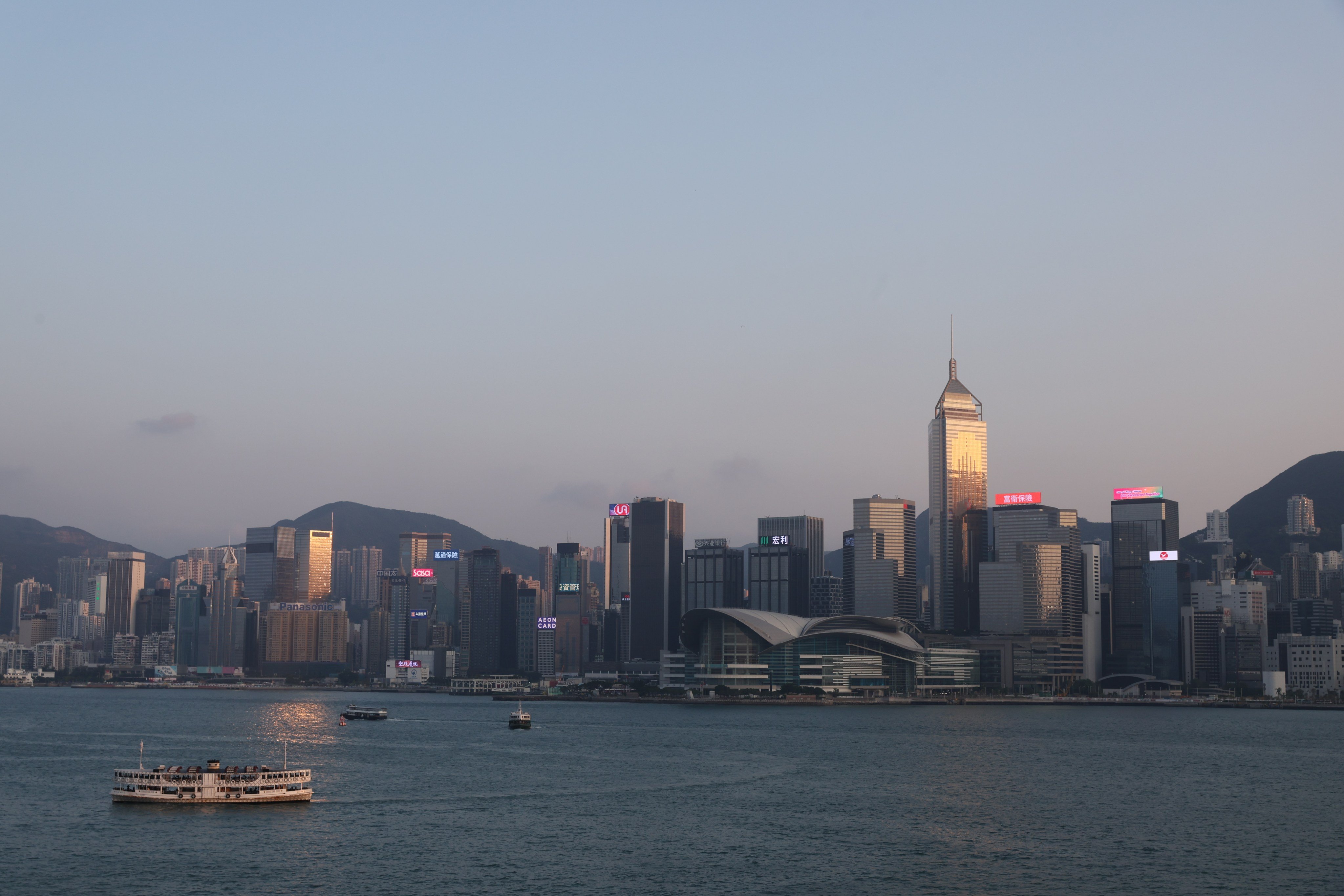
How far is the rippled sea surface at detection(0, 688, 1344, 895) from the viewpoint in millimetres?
64312

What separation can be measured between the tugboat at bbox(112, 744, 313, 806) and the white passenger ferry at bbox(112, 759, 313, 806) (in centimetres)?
2

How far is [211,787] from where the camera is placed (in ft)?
268

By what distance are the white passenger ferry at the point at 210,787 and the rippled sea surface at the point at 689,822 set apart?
3.20 feet

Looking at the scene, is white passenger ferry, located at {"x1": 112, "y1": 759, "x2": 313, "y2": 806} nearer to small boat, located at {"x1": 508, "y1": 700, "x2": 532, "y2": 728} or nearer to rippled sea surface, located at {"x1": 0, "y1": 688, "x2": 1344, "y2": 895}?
rippled sea surface, located at {"x1": 0, "y1": 688, "x2": 1344, "y2": 895}

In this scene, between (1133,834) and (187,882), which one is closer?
(187,882)

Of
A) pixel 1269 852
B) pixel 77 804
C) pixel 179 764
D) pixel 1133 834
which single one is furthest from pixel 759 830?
pixel 179 764

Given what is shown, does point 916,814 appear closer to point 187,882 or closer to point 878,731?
point 187,882

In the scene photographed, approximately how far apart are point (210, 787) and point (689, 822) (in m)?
27.7

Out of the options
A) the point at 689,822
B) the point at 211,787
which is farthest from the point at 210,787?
the point at 689,822

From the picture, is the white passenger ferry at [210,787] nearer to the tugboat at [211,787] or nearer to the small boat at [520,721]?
the tugboat at [211,787]

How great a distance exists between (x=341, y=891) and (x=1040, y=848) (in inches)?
1408

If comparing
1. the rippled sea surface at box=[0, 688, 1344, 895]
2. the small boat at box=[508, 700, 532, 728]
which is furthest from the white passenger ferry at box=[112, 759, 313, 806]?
the small boat at box=[508, 700, 532, 728]

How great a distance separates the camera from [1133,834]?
7888 centimetres

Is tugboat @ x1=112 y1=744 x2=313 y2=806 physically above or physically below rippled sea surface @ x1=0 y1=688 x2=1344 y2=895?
above
